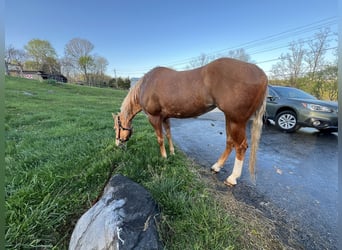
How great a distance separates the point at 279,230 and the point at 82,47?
44255 millimetres

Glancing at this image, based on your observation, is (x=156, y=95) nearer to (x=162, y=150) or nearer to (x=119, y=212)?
(x=162, y=150)

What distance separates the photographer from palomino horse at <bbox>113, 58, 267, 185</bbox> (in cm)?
226

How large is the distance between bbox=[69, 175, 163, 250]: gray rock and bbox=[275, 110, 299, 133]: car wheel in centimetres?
555

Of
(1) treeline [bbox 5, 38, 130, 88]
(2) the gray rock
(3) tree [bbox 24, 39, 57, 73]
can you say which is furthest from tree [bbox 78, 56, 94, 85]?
(2) the gray rock

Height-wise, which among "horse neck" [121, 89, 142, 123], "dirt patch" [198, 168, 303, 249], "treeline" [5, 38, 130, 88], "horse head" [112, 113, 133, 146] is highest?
"treeline" [5, 38, 130, 88]

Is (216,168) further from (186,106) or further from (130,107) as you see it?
(130,107)

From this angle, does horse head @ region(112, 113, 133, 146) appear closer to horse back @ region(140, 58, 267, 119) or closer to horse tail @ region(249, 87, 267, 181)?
horse back @ region(140, 58, 267, 119)

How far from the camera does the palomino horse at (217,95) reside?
88.8 inches

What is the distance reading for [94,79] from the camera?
40.5 metres

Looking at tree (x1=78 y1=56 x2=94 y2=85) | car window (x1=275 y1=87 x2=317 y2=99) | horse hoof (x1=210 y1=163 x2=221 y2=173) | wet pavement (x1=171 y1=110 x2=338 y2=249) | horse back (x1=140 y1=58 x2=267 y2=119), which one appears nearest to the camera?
wet pavement (x1=171 y1=110 x2=338 y2=249)

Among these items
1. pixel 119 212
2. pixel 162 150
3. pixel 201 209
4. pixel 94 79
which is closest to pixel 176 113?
pixel 162 150

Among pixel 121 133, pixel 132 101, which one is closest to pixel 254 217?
pixel 121 133

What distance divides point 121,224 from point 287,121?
234 inches

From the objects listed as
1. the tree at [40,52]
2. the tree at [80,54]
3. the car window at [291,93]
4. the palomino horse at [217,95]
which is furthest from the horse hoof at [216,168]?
the tree at [40,52]
